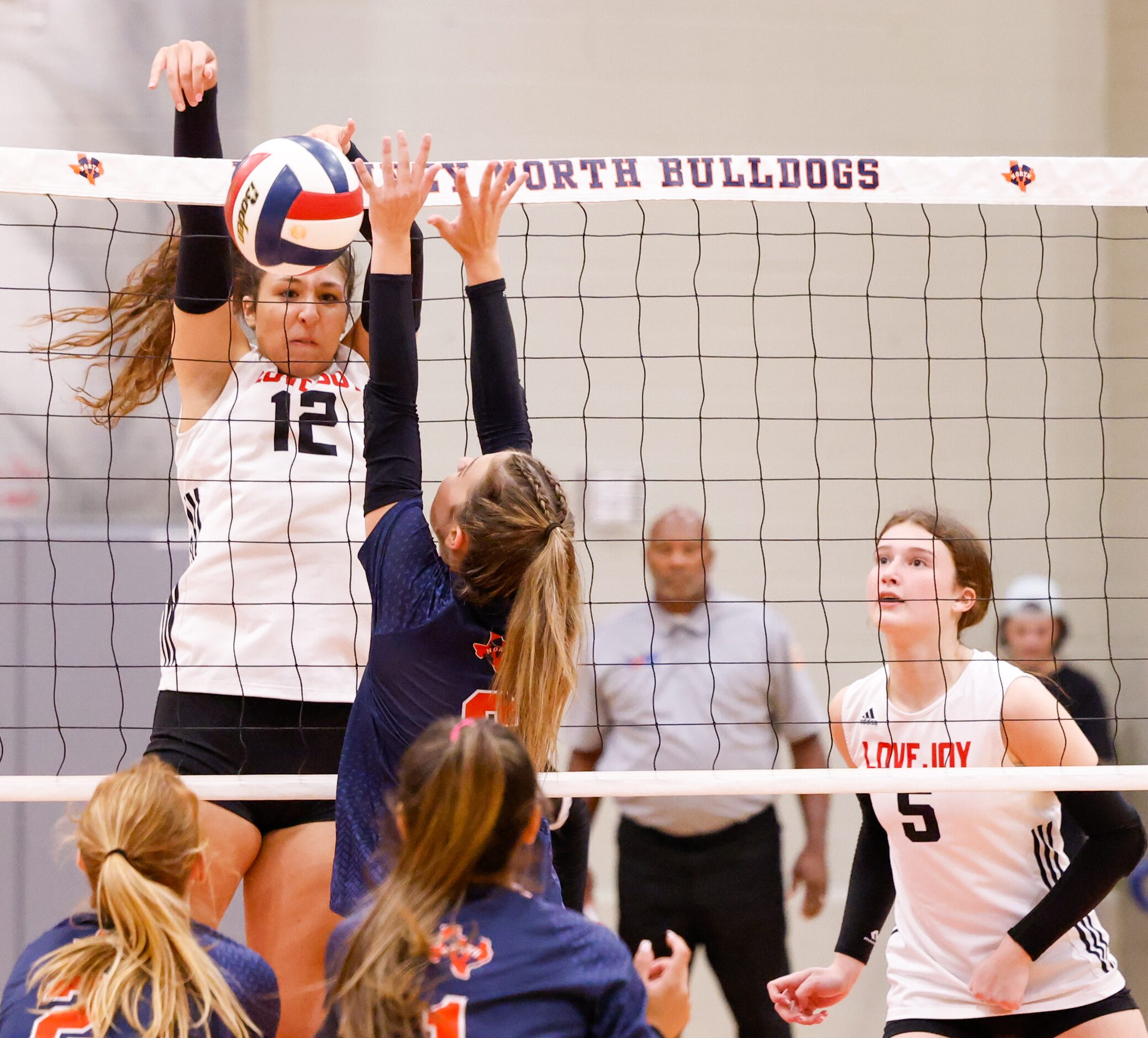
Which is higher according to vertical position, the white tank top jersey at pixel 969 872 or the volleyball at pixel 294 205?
the volleyball at pixel 294 205

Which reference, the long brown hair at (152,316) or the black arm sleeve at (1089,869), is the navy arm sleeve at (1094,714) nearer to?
the black arm sleeve at (1089,869)

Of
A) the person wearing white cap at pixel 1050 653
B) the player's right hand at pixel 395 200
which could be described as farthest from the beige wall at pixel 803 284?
the player's right hand at pixel 395 200

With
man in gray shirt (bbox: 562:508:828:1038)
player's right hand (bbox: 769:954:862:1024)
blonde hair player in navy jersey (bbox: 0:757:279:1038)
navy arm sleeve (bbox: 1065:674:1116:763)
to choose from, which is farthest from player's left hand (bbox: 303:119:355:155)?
navy arm sleeve (bbox: 1065:674:1116:763)

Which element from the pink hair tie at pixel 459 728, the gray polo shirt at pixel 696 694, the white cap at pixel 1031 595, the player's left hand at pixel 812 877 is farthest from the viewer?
the white cap at pixel 1031 595

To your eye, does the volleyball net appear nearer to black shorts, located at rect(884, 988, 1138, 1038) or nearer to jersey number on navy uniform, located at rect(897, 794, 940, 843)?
jersey number on navy uniform, located at rect(897, 794, 940, 843)

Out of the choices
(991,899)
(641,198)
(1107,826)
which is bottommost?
(991,899)

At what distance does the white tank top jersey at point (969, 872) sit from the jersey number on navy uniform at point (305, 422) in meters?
1.47

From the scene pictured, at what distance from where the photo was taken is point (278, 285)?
2797mm

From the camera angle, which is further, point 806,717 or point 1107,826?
point 806,717

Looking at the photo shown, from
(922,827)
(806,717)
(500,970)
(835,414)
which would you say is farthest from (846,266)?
(500,970)

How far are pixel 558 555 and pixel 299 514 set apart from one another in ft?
2.67

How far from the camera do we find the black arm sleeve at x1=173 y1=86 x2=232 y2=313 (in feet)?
8.35

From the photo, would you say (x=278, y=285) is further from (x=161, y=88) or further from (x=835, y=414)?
(x=835, y=414)

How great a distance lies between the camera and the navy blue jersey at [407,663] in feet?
6.91
